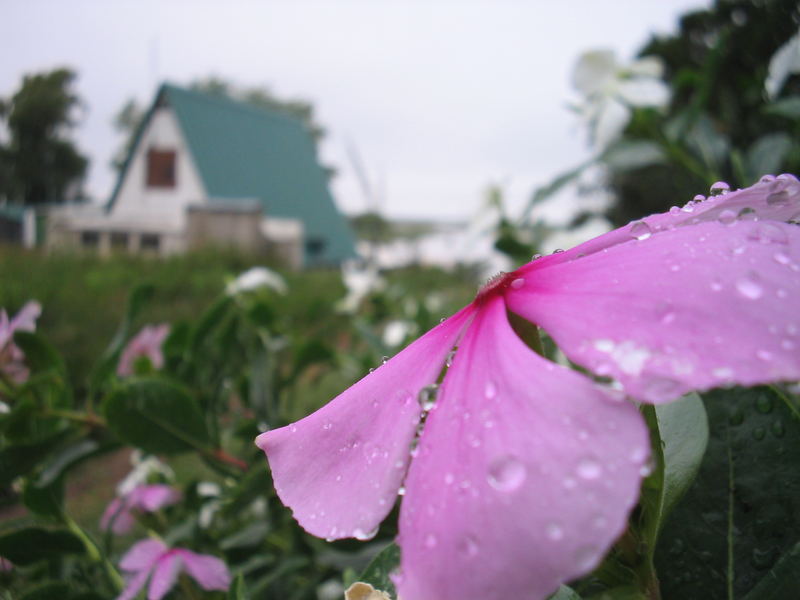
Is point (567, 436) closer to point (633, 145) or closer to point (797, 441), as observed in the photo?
point (797, 441)

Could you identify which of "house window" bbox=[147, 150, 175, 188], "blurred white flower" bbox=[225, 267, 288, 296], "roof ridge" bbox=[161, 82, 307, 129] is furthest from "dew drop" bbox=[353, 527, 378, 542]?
"roof ridge" bbox=[161, 82, 307, 129]

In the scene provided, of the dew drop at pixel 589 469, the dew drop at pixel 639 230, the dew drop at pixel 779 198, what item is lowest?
the dew drop at pixel 589 469

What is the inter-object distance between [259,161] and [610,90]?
16.1m

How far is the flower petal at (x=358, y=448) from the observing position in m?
0.23

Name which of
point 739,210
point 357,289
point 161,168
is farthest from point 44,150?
point 739,210

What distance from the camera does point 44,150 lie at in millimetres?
19516

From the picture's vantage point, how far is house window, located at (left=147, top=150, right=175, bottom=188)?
49.2ft

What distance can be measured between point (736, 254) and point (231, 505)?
59 cm

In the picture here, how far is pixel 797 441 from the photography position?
12.7 inches

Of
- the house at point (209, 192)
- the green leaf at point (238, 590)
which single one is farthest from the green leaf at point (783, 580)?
the house at point (209, 192)

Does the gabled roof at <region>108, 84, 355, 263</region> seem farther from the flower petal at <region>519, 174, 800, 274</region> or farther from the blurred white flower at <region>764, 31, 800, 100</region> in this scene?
the flower petal at <region>519, 174, 800, 274</region>

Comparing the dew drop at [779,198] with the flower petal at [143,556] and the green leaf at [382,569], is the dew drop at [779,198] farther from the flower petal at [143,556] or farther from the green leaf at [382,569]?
the flower petal at [143,556]

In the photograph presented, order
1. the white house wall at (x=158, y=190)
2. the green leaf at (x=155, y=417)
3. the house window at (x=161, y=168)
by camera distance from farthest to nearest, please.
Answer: the house window at (x=161, y=168), the white house wall at (x=158, y=190), the green leaf at (x=155, y=417)

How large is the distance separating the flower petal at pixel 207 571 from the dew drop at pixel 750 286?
1.56 feet
